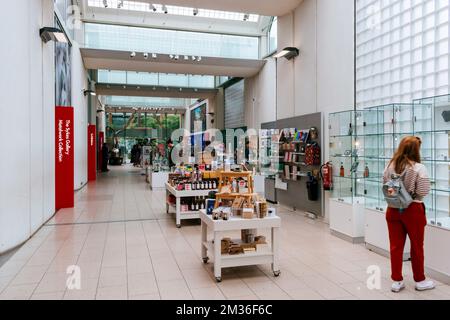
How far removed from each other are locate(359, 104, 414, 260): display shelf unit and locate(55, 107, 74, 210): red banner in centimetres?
597

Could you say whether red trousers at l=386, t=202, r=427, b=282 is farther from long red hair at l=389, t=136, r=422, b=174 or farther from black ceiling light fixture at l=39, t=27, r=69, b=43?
black ceiling light fixture at l=39, t=27, r=69, b=43

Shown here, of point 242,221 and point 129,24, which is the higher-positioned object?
point 129,24

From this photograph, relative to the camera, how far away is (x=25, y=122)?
5191 mm

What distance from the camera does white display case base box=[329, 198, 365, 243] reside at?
514 cm

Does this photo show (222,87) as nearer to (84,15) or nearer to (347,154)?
(84,15)

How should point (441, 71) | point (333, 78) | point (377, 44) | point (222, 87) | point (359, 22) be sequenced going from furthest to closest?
point (222, 87), point (333, 78), point (359, 22), point (377, 44), point (441, 71)

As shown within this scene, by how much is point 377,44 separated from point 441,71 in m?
1.41

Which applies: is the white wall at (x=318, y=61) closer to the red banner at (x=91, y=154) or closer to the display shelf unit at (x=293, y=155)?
the display shelf unit at (x=293, y=155)

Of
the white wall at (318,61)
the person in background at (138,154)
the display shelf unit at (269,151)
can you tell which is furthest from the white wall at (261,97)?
the person in background at (138,154)

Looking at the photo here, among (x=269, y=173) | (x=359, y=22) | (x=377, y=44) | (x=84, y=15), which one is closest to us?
(x=377, y=44)

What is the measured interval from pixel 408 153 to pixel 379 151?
5.85 ft

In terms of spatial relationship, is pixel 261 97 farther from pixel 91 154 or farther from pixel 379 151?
pixel 379 151
